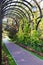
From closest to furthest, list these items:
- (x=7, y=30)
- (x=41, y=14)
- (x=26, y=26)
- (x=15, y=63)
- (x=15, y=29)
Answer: (x=15, y=63), (x=41, y=14), (x=26, y=26), (x=15, y=29), (x=7, y=30)

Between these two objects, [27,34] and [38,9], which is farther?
[27,34]

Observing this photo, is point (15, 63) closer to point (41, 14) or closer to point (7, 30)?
point (41, 14)

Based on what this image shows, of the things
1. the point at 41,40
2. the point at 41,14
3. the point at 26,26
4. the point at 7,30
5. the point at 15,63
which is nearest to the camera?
the point at 15,63

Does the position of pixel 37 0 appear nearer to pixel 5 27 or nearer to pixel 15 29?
pixel 15 29

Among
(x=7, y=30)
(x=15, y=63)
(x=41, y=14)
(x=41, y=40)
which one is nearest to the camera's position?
(x=15, y=63)

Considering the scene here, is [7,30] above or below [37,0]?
below

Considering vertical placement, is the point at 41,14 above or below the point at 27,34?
above

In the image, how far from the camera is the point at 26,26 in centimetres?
3481

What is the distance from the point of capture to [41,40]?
27.0m

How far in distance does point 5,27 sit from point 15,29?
808 cm

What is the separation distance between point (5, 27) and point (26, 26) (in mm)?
23087

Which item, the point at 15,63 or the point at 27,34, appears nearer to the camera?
the point at 15,63

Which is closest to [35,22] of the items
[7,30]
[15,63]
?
[15,63]

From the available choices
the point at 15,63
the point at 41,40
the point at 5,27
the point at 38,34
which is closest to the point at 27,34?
the point at 38,34
